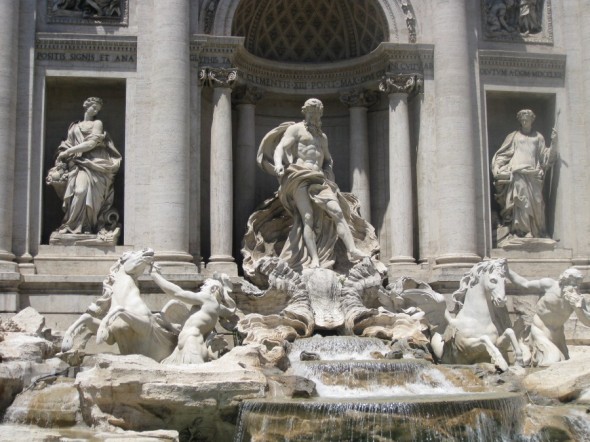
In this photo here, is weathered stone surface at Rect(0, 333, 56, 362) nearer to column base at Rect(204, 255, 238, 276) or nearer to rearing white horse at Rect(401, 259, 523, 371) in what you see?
column base at Rect(204, 255, 238, 276)

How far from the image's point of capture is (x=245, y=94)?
21375mm

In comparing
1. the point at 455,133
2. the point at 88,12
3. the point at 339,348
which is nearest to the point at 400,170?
the point at 455,133

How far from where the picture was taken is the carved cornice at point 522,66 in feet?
69.3

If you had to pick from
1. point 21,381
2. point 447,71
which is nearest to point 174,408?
point 21,381

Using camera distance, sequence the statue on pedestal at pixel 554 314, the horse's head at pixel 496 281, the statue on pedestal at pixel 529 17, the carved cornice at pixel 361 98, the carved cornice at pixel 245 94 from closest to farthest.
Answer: the statue on pedestal at pixel 554 314 < the horse's head at pixel 496 281 < the carved cornice at pixel 245 94 < the statue on pedestal at pixel 529 17 < the carved cornice at pixel 361 98

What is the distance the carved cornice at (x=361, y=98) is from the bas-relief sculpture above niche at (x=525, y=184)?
2815 mm

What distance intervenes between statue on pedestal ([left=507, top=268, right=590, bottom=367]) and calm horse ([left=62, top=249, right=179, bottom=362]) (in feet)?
21.0

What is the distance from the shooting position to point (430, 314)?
18.1 metres

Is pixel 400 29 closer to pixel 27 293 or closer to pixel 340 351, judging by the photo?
pixel 340 351

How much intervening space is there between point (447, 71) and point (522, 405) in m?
9.28

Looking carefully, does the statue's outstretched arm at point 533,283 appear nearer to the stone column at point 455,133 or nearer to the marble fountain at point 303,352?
the marble fountain at point 303,352

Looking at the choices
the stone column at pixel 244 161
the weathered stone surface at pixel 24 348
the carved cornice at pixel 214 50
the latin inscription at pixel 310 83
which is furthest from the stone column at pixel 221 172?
the weathered stone surface at pixel 24 348

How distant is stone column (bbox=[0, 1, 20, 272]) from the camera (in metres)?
18.5

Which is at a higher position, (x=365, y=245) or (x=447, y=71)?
(x=447, y=71)
